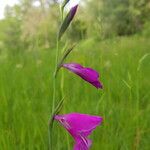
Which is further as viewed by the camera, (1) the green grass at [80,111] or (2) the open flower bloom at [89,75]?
(1) the green grass at [80,111]

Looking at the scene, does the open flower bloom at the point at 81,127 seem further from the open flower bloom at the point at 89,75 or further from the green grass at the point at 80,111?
the green grass at the point at 80,111

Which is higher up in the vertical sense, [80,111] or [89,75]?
[89,75]

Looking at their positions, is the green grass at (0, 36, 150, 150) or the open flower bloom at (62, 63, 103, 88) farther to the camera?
the green grass at (0, 36, 150, 150)

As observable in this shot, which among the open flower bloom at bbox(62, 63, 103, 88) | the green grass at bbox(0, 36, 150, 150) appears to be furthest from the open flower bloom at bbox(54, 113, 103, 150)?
the green grass at bbox(0, 36, 150, 150)

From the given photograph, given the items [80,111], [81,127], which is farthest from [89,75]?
[80,111]

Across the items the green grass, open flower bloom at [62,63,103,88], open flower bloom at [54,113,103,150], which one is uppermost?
open flower bloom at [62,63,103,88]

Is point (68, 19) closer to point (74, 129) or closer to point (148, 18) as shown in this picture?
point (74, 129)

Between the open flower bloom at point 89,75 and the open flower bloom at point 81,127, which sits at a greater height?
the open flower bloom at point 89,75

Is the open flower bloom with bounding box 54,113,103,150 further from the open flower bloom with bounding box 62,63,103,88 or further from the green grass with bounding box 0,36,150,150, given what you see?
the green grass with bounding box 0,36,150,150

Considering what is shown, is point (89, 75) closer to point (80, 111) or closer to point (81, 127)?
point (81, 127)

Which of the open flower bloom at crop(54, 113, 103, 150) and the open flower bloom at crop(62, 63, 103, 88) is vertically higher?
the open flower bloom at crop(62, 63, 103, 88)

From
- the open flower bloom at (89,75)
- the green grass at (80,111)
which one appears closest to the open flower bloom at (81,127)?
the open flower bloom at (89,75)
